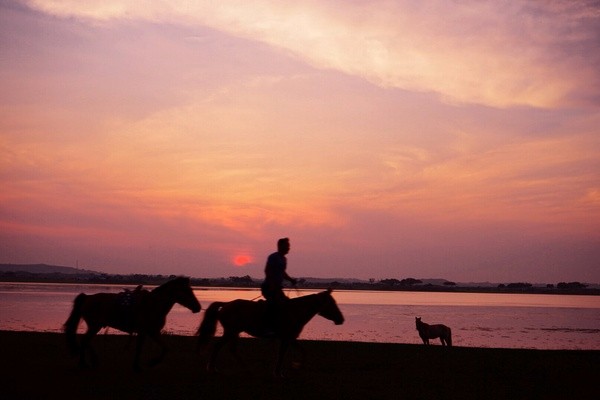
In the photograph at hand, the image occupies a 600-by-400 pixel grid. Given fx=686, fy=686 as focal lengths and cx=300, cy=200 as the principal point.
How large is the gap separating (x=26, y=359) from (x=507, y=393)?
9697mm

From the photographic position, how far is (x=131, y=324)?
13883 millimetres

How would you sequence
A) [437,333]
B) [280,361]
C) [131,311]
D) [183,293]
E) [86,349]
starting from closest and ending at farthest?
[280,361] → [86,349] → [131,311] → [183,293] → [437,333]

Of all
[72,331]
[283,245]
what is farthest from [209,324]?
[72,331]

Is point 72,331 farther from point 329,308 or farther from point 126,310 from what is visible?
point 329,308

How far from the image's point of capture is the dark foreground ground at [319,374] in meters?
11.1

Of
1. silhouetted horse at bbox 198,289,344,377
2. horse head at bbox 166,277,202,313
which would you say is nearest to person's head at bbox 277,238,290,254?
silhouetted horse at bbox 198,289,344,377

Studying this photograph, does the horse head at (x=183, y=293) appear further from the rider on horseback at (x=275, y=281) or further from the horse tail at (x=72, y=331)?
the horse tail at (x=72, y=331)

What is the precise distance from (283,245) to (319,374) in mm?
2657

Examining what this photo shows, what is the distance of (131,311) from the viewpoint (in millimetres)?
13891

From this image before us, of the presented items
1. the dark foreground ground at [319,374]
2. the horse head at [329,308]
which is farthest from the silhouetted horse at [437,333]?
the horse head at [329,308]

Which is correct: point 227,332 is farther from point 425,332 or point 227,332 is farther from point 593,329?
point 593,329

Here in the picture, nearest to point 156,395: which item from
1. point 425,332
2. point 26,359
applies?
point 26,359

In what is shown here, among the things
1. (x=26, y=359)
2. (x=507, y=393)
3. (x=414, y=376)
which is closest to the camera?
(x=507, y=393)

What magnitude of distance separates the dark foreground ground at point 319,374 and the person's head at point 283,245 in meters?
2.43
